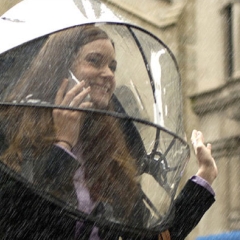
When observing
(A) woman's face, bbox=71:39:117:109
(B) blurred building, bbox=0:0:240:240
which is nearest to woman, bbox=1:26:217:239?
(A) woman's face, bbox=71:39:117:109

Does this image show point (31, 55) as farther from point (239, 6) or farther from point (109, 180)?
point (239, 6)

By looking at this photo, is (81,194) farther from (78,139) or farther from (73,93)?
(73,93)

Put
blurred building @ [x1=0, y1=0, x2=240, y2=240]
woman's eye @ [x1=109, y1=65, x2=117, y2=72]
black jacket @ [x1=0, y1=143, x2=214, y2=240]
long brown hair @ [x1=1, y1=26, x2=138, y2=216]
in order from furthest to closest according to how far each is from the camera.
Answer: blurred building @ [x1=0, y1=0, x2=240, y2=240], woman's eye @ [x1=109, y1=65, x2=117, y2=72], long brown hair @ [x1=1, y1=26, x2=138, y2=216], black jacket @ [x1=0, y1=143, x2=214, y2=240]

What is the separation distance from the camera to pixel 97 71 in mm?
2260

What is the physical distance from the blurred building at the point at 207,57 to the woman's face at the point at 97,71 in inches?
440

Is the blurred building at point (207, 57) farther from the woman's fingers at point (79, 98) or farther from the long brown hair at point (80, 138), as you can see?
the woman's fingers at point (79, 98)

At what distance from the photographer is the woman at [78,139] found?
7.10 feet

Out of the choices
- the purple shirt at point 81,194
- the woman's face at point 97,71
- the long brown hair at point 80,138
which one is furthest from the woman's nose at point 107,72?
the purple shirt at point 81,194

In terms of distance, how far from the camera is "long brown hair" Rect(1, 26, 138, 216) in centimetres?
221

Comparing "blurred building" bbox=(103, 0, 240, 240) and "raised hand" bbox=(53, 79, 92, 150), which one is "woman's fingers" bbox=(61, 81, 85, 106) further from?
"blurred building" bbox=(103, 0, 240, 240)

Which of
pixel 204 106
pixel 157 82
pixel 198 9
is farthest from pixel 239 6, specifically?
pixel 157 82

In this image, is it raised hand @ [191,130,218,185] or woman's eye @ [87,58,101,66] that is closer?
woman's eye @ [87,58,101,66]

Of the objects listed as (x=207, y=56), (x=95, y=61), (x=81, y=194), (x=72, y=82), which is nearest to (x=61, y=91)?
(x=72, y=82)

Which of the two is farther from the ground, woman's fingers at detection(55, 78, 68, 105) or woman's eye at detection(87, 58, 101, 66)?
woman's eye at detection(87, 58, 101, 66)
